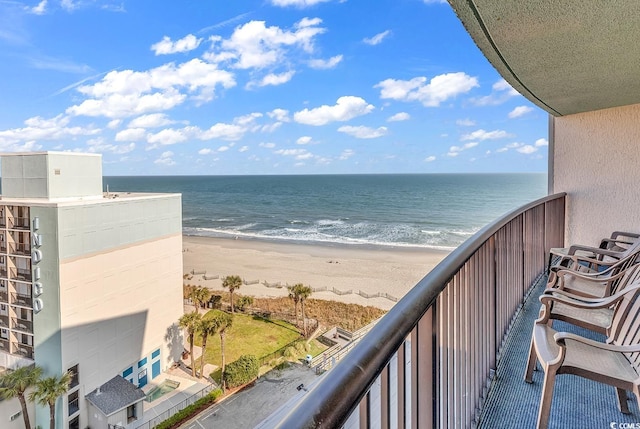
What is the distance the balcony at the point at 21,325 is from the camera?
11555mm

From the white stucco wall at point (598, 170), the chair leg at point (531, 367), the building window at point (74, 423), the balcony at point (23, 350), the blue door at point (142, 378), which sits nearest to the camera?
the chair leg at point (531, 367)

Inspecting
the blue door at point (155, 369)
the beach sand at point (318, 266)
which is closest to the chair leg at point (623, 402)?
the blue door at point (155, 369)

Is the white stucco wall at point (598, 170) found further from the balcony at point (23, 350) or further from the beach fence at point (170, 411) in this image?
the balcony at point (23, 350)

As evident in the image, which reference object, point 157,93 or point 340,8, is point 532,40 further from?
point 157,93

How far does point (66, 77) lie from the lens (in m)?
52.8

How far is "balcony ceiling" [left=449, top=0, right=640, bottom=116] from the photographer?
190cm

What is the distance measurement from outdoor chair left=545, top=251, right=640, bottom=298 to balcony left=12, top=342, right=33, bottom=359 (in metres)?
14.1

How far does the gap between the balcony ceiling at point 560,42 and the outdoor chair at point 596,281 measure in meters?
1.46

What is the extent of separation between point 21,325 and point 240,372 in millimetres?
7026

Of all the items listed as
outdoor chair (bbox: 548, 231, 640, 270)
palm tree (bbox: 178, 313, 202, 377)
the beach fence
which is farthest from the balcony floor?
palm tree (bbox: 178, 313, 202, 377)

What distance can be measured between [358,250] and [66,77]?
171ft

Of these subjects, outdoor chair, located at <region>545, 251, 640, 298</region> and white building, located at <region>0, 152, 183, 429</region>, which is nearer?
outdoor chair, located at <region>545, 251, 640, 298</region>

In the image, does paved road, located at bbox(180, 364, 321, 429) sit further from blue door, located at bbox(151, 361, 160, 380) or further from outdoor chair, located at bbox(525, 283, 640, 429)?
outdoor chair, located at bbox(525, 283, 640, 429)

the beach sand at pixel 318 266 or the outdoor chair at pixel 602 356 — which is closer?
the outdoor chair at pixel 602 356
